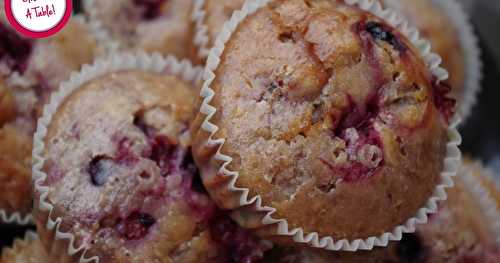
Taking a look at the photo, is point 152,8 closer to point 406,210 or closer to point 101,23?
point 101,23

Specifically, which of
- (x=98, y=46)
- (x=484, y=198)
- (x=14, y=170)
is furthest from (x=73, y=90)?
(x=484, y=198)

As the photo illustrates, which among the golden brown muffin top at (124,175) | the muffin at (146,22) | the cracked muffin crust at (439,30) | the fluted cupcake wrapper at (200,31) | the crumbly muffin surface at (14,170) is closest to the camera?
the golden brown muffin top at (124,175)

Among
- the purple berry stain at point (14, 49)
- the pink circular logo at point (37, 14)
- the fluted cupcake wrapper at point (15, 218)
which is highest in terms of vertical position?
the pink circular logo at point (37, 14)

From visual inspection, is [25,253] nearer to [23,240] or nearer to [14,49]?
[23,240]

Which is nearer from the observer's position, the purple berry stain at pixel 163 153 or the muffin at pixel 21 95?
the purple berry stain at pixel 163 153

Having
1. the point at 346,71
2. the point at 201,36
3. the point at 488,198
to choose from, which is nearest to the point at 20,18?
the point at 201,36

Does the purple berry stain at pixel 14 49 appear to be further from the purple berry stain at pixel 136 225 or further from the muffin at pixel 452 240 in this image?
the muffin at pixel 452 240

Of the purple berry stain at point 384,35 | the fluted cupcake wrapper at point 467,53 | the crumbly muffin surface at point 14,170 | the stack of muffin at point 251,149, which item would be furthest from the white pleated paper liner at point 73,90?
the fluted cupcake wrapper at point 467,53
